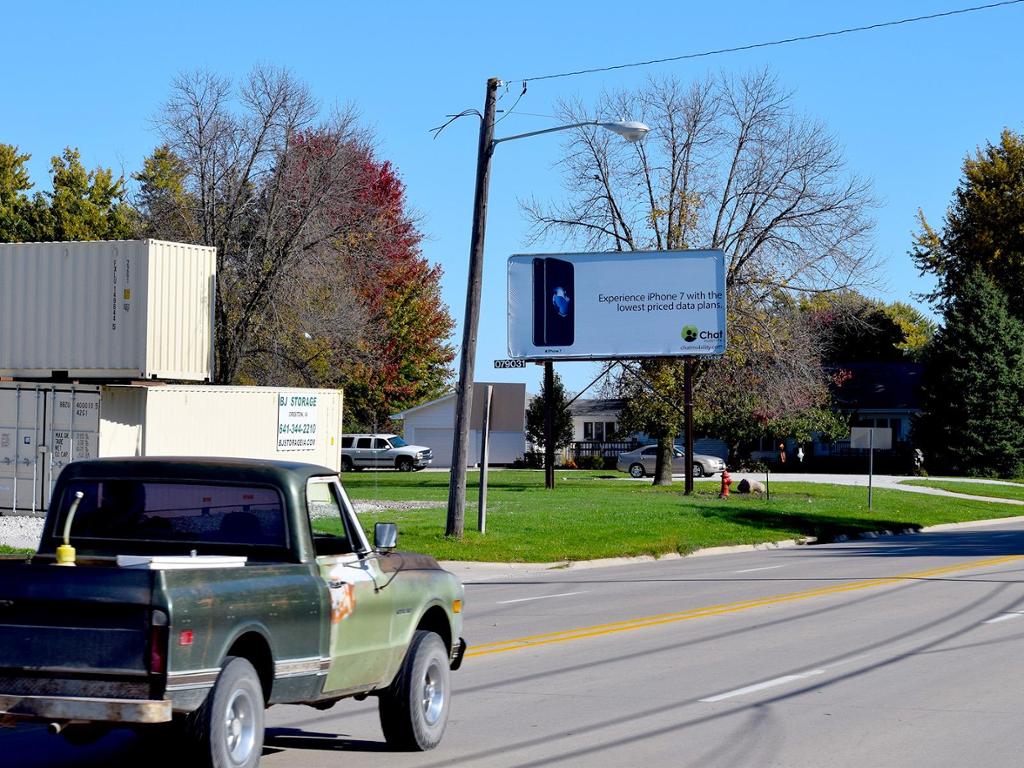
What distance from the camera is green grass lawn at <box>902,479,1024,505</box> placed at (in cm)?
5197

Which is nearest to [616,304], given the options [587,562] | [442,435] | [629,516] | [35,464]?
[629,516]

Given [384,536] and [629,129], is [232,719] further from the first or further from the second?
[629,129]

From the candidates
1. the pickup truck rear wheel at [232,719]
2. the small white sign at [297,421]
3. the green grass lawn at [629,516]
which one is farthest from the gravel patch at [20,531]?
the pickup truck rear wheel at [232,719]

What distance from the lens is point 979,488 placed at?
54.1 m

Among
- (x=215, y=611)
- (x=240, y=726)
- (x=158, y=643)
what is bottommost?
(x=240, y=726)

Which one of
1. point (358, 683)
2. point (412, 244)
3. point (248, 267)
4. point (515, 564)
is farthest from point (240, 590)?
point (412, 244)

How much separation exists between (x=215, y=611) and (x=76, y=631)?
61cm

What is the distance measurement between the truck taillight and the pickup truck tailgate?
0.02 metres

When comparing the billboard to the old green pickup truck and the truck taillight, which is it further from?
the truck taillight

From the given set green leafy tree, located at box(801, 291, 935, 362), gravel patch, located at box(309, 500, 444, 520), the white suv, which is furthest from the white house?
gravel patch, located at box(309, 500, 444, 520)

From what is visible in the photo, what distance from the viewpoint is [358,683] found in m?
7.55

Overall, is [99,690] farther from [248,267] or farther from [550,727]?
[248,267]

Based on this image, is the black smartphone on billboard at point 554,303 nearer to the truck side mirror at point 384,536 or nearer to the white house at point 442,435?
the white house at point 442,435

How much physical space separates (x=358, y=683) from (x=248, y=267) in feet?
109
